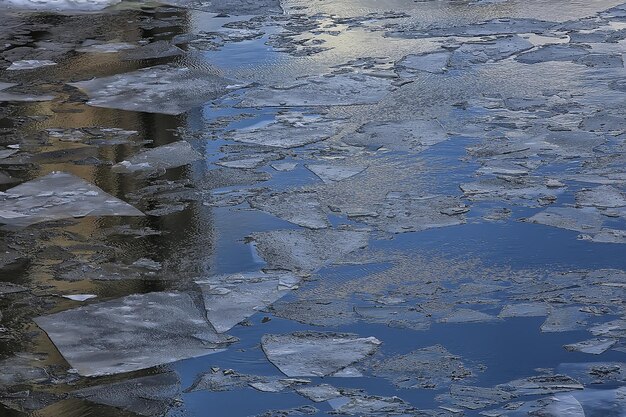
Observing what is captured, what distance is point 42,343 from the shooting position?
3922 millimetres

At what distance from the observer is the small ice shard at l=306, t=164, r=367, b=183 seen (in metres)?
5.61

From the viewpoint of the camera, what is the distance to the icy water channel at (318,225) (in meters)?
3.62

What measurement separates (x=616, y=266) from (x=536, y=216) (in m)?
0.62

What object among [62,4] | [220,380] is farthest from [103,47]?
[220,380]

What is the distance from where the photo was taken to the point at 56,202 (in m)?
5.34

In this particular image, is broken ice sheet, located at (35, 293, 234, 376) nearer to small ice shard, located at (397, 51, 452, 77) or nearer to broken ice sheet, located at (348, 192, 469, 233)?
broken ice sheet, located at (348, 192, 469, 233)

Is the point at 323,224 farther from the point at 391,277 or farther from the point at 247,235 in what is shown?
the point at 391,277

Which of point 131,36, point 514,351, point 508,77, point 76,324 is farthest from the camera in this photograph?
point 131,36

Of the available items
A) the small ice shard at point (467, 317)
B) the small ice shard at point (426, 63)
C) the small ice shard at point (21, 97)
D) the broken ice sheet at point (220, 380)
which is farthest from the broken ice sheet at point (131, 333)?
the small ice shard at point (426, 63)

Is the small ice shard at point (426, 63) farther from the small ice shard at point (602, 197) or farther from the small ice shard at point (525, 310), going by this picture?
the small ice shard at point (525, 310)

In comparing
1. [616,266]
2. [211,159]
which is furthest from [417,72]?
[616,266]

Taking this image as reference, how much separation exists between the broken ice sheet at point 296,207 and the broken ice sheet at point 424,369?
1.32 meters

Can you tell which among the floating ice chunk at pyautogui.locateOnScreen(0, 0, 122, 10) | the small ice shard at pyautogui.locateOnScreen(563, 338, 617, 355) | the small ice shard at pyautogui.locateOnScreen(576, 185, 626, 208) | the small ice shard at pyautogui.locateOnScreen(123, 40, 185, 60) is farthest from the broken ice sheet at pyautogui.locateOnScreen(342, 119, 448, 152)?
the floating ice chunk at pyautogui.locateOnScreen(0, 0, 122, 10)

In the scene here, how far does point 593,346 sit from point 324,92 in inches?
148
